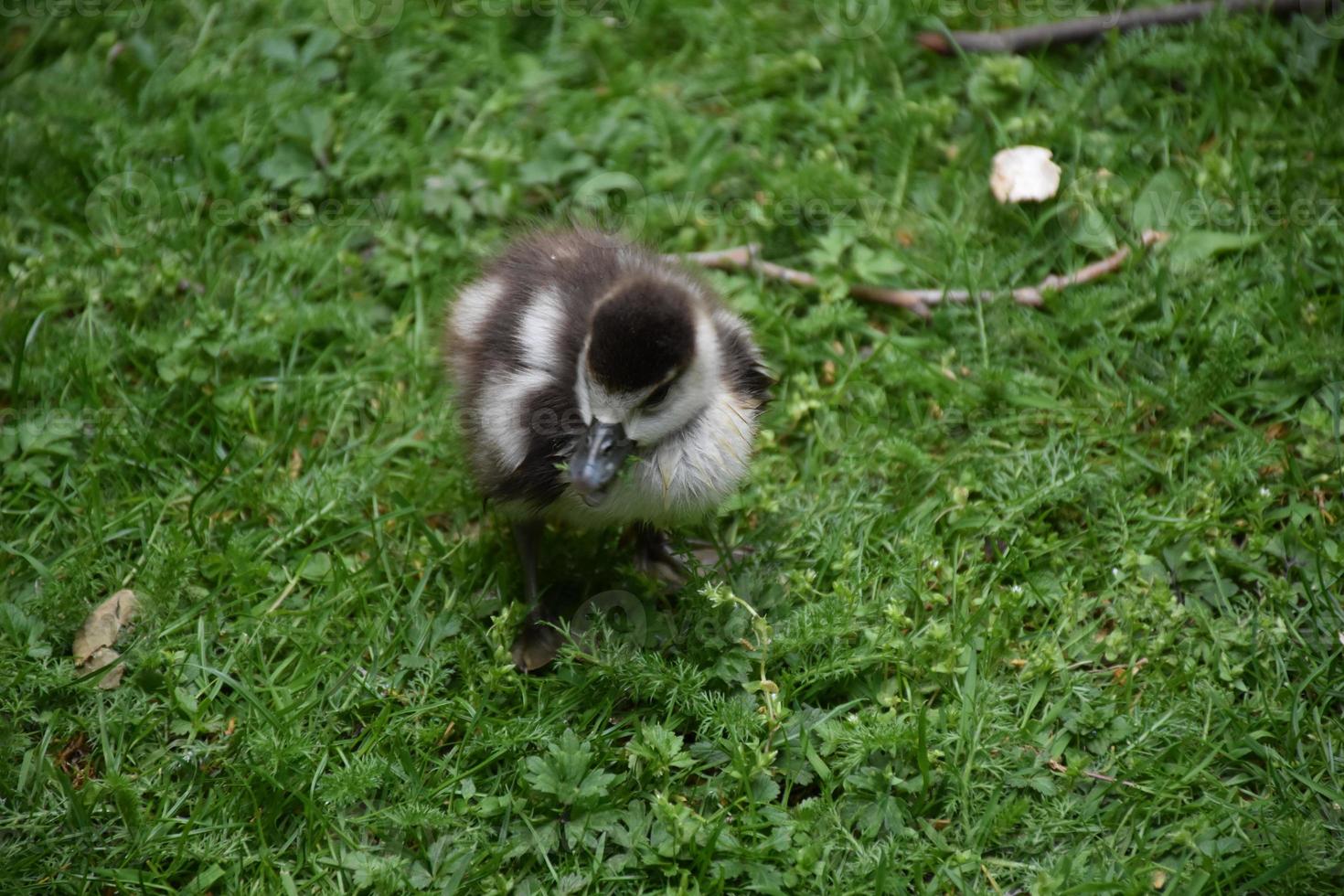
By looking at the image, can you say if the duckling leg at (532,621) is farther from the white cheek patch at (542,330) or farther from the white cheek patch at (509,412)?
the white cheek patch at (542,330)

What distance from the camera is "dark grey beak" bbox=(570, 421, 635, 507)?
9.75 ft

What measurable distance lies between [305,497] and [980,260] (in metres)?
2.44

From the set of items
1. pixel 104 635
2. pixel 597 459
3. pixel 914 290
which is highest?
pixel 597 459

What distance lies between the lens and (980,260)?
4.30 m

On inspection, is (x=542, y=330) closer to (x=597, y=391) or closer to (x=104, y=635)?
(x=597, y=391)

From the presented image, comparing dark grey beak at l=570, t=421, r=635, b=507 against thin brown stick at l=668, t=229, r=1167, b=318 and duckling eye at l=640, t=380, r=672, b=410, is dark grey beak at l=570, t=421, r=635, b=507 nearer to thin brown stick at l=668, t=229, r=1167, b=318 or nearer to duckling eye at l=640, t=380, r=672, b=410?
duckling eye at l=640, t=380, r=672, b=410

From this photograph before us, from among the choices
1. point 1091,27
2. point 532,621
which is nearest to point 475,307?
point 532,621

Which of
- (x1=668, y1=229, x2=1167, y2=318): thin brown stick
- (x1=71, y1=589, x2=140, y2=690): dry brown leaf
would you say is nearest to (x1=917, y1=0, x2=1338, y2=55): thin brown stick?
(x1=668, y1=229, x2=1167, y2=318): thin brown stick

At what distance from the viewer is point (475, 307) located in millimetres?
3480

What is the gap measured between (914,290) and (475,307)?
168 centimetres

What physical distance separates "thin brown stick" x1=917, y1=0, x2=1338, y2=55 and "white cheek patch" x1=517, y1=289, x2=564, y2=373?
2378mm

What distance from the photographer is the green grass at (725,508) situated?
3088 mm

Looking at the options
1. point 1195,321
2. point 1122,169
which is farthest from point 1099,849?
point 1122,169

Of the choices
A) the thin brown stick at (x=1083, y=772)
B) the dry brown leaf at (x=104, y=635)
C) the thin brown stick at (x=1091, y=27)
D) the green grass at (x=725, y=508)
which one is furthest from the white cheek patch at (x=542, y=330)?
the thin brown stick at (x=1091, y=27)
